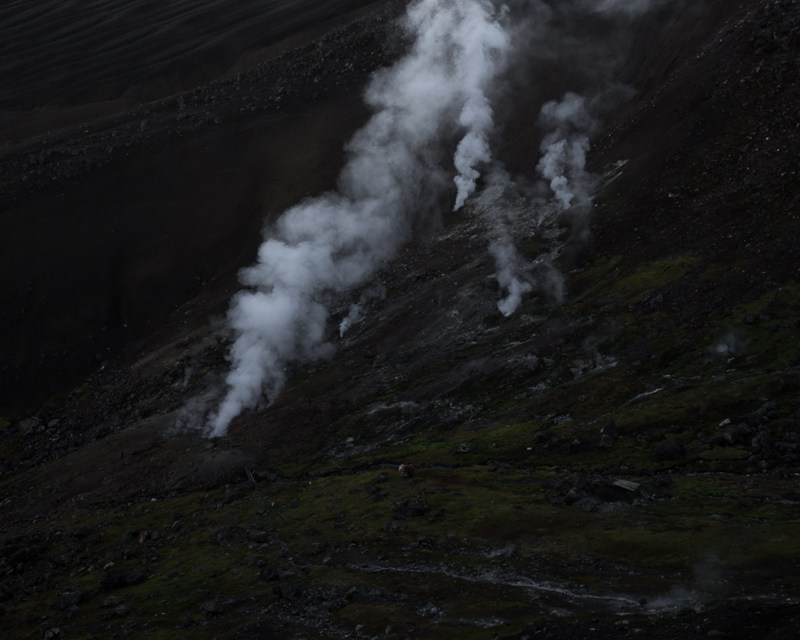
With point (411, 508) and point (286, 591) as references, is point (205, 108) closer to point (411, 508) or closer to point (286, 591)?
point (411, 508)

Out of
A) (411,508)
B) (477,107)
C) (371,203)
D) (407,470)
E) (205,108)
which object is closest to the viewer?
(411,508)

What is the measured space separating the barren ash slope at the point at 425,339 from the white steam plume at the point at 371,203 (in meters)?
0.42

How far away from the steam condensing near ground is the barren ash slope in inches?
17.7

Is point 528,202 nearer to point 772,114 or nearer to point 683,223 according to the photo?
point 683,223

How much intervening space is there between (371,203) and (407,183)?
5273 millimetres

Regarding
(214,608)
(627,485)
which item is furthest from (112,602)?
(627,485)

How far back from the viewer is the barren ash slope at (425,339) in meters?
42.3

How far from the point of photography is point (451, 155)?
9594 cm

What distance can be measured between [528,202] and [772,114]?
81.6 feet

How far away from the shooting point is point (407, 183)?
3713 inches

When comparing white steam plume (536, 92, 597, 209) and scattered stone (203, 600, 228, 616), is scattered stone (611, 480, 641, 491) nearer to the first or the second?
scattered stone (203, 600, 228, 616)

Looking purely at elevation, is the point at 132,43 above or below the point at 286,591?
above

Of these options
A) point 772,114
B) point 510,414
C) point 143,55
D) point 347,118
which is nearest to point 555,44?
point 347,118

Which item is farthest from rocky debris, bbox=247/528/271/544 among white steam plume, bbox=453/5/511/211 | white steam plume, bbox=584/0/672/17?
white steam plume, bbox=584/0/672/17
